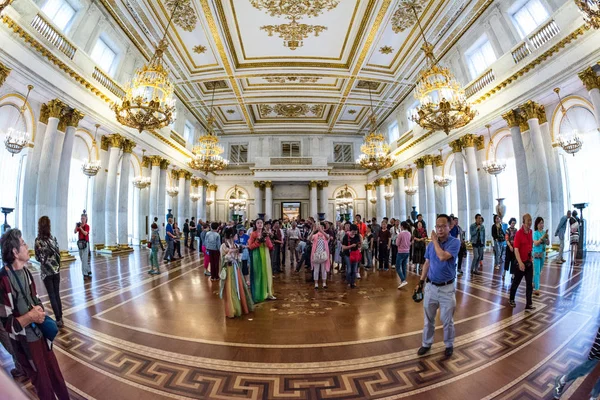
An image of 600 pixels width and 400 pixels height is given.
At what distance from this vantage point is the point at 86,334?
12.0 feet

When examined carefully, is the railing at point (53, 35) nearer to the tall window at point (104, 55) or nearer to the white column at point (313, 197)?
the tall window at point (104, 55)

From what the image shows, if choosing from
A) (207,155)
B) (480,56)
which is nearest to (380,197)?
(480,56)

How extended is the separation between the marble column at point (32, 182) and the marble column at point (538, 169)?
Answer: 15.7 m

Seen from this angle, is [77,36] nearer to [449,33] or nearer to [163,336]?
[163,336]

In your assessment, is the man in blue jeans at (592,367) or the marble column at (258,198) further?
the marble column at (258,198)

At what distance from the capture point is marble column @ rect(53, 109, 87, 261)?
29.1ft

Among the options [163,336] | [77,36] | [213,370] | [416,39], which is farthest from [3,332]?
[416,39]

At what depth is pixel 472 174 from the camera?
1173 centimetres

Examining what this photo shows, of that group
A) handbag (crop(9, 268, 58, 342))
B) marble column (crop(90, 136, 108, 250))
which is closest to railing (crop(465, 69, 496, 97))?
handbag (crop(9, 268, 58, 342))

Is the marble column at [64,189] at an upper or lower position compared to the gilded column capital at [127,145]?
lower

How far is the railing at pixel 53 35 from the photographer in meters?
7.57

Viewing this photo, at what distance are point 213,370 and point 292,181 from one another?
66.3ft

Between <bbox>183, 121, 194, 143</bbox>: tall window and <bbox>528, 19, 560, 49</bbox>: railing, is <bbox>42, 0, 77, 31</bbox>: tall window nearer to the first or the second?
<bbox>183, 121, 194, 143</bbox>: tall window

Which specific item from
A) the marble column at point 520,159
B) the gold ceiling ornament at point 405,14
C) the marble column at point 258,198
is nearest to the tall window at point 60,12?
the gold ceiling ornament at point 405,14
